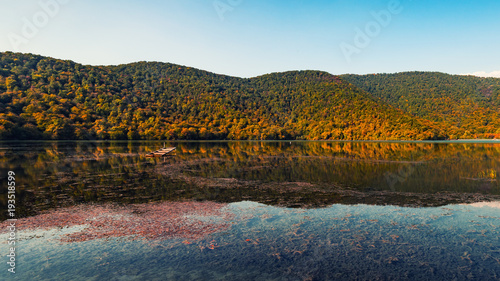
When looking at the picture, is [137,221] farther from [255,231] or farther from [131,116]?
[131,116]

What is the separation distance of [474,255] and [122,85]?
222 m

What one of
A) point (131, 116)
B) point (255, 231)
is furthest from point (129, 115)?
point (255, 231)

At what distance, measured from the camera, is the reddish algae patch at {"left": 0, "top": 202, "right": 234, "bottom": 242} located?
10703 mm

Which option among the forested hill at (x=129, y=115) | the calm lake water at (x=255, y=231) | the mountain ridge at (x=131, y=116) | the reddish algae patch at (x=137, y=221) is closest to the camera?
the calm lake water at (x=255, y=231)

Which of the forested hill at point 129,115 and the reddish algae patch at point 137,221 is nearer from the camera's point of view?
the reddish algae patch at point 137,221

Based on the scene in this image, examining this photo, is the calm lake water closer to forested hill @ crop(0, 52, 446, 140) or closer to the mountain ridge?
the mountain ridge

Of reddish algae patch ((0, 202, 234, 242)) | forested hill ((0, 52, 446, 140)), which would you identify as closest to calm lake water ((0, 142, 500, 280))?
reddish algae patch ((0, 202, 234, 242))

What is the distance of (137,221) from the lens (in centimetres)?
1215

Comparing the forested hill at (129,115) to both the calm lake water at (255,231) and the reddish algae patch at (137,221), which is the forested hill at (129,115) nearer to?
the reddish algae patch at (137,221)

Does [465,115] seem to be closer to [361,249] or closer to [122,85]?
[361,249]

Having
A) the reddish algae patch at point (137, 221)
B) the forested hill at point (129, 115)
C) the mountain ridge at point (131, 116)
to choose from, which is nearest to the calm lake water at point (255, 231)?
the reddish algae patch at point (137, 221)

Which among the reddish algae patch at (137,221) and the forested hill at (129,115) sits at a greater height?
the forested hill at (129,115)

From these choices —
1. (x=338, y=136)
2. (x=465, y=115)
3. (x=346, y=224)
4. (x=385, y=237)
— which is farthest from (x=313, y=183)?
(x=465, y=115)

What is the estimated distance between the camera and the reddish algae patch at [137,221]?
10.7 meters
